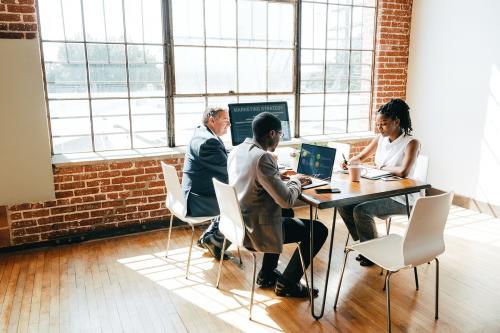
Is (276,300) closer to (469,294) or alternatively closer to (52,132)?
(469,294)

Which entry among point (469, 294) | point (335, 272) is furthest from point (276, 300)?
point (469, 294)

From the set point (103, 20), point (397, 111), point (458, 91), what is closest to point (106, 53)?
point (103, 20)

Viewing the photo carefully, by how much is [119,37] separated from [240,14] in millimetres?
1354

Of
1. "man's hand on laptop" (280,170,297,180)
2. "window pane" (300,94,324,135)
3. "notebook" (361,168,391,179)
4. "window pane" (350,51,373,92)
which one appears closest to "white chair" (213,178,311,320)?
"man's hand on laptop" (280,170,297,180)

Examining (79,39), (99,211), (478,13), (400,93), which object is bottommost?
(99,211)

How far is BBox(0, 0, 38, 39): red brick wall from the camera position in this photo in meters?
3.47

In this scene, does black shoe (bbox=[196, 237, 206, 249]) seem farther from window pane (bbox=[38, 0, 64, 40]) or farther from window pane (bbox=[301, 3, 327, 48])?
window pane (bbox=[301, 3, 327, 48])

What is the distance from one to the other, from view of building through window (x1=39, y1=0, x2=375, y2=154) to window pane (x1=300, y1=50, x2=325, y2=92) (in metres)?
0.01

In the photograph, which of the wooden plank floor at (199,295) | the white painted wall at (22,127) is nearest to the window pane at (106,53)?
the white painted wall at (22,127)

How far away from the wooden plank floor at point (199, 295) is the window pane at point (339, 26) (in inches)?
106

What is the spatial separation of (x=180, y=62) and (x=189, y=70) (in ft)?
0.42

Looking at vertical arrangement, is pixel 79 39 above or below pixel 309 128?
above

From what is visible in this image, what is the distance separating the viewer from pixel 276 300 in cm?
296

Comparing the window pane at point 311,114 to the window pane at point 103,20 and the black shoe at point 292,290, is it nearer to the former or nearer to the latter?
the window pane at point 103,20
